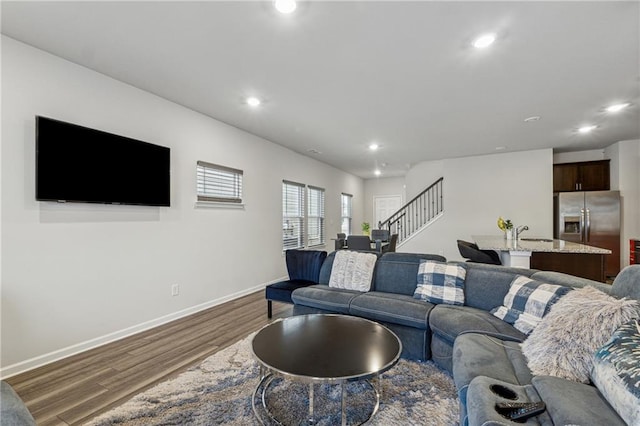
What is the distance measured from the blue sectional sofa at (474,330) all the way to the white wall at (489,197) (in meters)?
4.19

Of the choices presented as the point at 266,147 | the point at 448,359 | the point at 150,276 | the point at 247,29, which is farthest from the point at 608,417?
the point at 266,147

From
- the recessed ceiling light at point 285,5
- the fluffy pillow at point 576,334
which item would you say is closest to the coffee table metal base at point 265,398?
the fluffy pillow at point 576,334

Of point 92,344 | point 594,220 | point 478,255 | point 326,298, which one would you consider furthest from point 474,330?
point 594,220

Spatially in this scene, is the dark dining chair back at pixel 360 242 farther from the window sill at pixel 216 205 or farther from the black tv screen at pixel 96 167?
the black tv screen at pixel 96 167

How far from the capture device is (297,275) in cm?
383

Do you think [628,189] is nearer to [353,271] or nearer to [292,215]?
[353,271]

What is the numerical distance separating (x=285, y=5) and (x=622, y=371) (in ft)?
8.58

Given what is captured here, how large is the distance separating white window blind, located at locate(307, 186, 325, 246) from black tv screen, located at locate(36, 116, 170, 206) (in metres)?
3.79

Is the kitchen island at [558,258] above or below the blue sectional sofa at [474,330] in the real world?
above

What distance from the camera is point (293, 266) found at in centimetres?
386

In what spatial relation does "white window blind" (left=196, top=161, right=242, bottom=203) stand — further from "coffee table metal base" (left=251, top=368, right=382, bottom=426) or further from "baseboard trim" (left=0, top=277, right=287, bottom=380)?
"coffee table metal base" (left=251, top=368, right=382, bottom=426)

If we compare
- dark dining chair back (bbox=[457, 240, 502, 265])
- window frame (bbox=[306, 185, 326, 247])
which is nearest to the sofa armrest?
dark dining chair back (bbox=[457, 240, 502, 265])

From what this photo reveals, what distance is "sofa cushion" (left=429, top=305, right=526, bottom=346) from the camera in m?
2.01

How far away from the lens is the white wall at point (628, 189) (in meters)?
5.40
